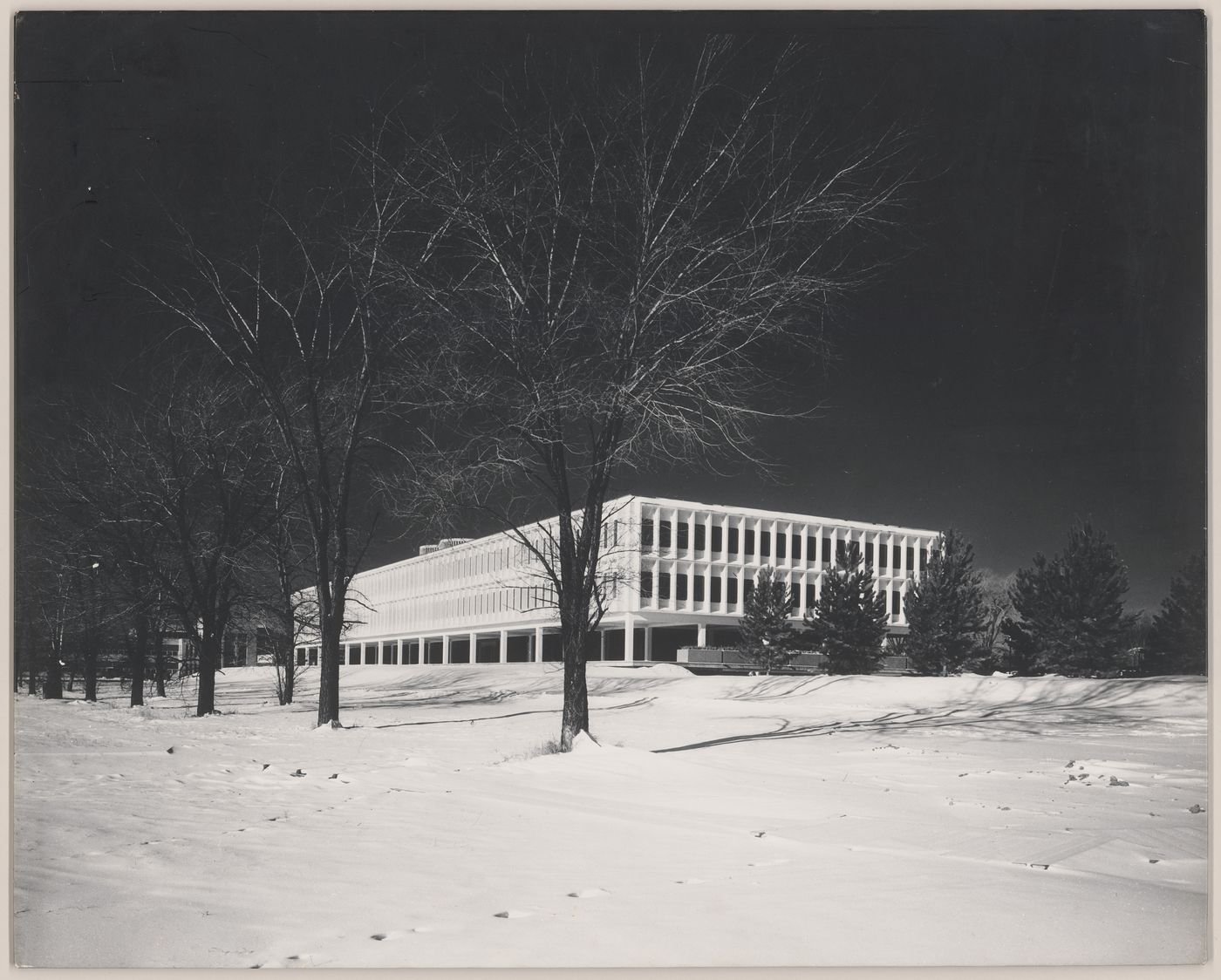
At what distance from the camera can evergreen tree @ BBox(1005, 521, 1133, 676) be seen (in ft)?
88.6

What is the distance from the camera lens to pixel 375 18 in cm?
750

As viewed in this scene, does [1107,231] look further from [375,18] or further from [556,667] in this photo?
[556,667]

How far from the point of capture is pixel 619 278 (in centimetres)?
1014

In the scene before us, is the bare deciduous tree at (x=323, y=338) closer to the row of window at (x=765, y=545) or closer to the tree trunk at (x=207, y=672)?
the tree trunk at (x=207, y=672)

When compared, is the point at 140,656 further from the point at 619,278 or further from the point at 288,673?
the point at 619,278

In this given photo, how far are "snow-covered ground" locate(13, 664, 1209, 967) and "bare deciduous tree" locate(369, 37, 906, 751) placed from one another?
8.61ft

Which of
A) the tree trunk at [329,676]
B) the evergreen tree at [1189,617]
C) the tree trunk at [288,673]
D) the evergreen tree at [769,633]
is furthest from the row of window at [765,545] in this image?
the evergreen tree at [1189,617]

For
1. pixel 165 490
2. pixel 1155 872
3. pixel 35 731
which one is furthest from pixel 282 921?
pixel 165 490

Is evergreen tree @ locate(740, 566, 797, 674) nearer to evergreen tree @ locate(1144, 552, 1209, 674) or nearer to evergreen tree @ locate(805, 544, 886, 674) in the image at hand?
evergreen tree @ locate(805, 544, 886, 674)

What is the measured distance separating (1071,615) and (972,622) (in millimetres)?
7229

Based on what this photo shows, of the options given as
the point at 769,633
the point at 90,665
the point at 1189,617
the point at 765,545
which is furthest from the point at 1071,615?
the point at 765,545

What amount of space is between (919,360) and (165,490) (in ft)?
39.6

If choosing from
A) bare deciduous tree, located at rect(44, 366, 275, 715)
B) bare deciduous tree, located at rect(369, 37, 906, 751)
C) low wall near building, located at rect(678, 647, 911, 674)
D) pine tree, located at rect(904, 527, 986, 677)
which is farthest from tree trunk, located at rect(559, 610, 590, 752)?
low wall near building, located at rect(678, 647, 911, 674)

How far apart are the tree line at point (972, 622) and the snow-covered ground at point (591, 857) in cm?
1305
